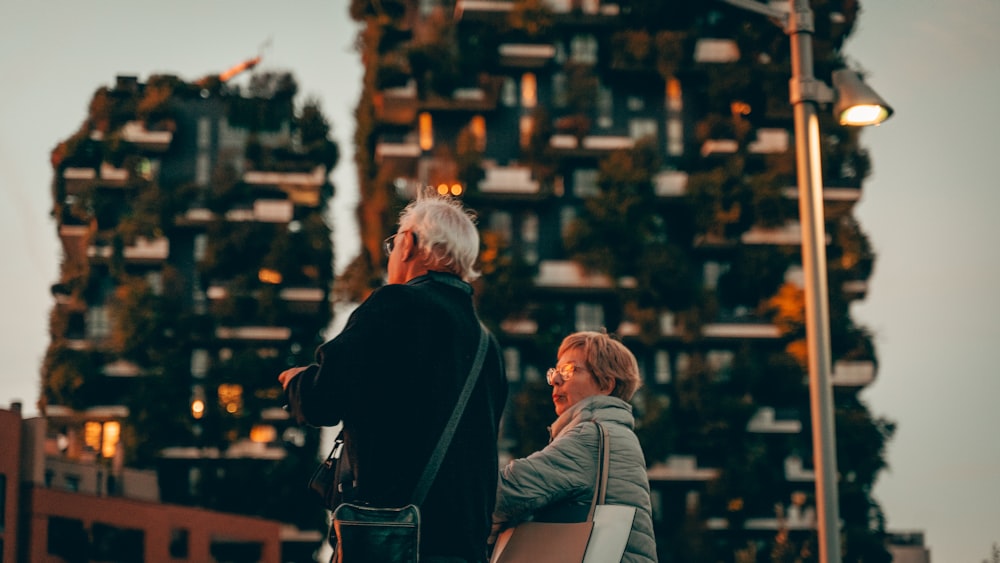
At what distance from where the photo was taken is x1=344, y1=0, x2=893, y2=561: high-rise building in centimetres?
Answer: 5112

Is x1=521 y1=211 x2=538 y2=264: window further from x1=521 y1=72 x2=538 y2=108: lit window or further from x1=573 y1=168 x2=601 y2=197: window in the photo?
x1=521 y1=72 x2=538 y2=108: lit window

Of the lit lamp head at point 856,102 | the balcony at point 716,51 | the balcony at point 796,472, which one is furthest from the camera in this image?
the balcony at point 716,51

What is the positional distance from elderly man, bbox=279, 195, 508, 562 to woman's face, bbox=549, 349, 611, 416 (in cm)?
93

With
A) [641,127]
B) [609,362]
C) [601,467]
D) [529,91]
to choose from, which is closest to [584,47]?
[529,91]

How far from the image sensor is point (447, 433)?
4684 mm

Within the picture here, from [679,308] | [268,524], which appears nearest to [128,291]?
[268,524]

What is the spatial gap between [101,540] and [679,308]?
2159 cm

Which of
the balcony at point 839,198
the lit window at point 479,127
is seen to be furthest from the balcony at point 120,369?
the balcony at point 839,198

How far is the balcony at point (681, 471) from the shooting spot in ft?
167

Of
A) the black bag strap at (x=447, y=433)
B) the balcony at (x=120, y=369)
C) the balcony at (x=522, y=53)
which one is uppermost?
the balcony at (x=522, y=53)

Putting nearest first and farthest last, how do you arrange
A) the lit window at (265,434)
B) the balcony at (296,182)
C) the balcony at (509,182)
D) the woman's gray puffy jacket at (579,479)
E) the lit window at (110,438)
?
the woman's gray puffy jacket at (579,479)
the balcony at (509,182)
the lit window at (110,438)
the lit window at (265,434)
the balcony at (296,182)

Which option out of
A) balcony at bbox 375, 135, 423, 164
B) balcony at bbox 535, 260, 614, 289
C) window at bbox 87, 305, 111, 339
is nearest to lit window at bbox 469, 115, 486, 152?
balcony at bbox 375, 135, 423, 164

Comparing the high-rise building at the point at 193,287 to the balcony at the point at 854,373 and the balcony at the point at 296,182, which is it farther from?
the balcony at the point at 854,373

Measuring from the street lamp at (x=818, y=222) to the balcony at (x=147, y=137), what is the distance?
50367mm
